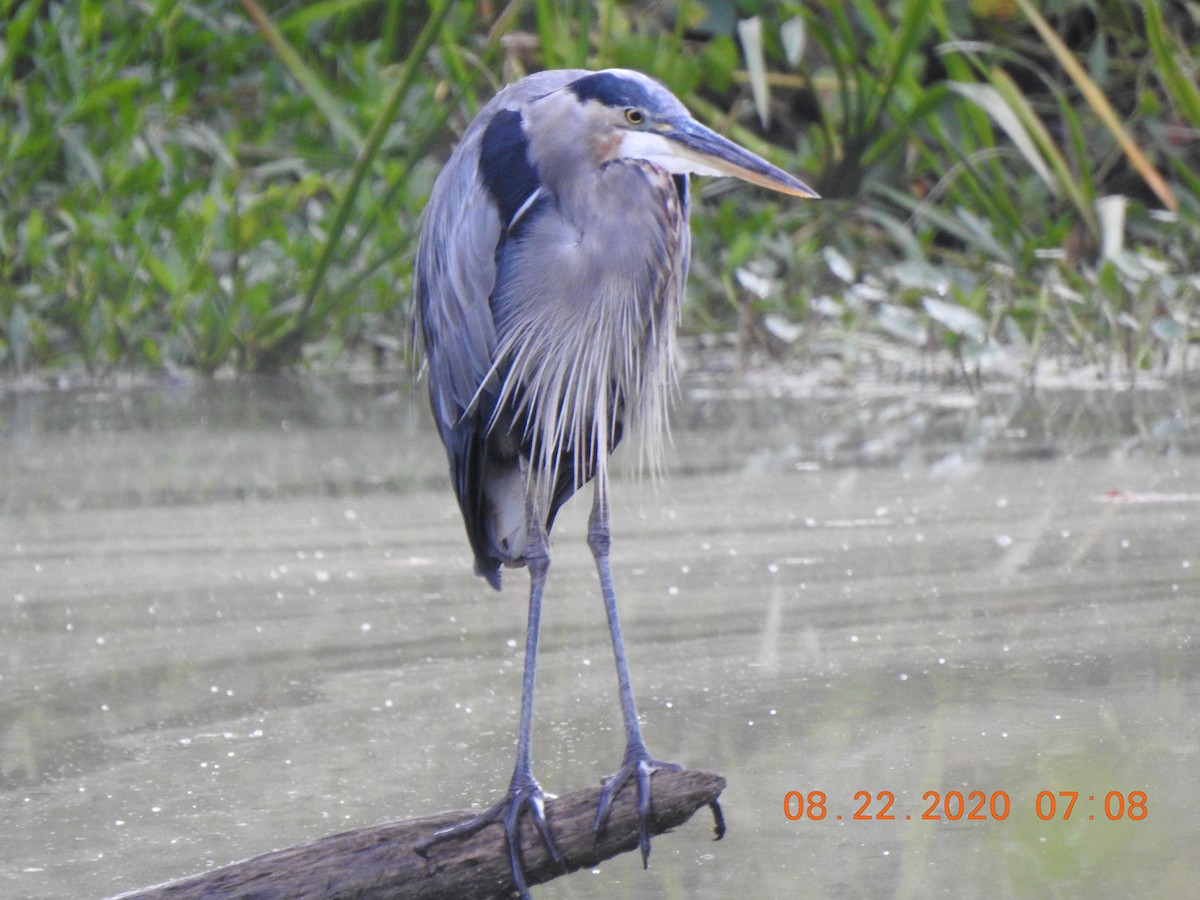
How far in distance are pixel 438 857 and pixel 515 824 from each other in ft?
0.35

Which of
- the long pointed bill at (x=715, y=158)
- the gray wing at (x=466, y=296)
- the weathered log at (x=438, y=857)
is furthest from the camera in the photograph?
the gray wing at (x=466, y=296)

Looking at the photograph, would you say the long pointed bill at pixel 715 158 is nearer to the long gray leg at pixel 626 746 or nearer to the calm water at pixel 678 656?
the long gray leg at pixel 626 746

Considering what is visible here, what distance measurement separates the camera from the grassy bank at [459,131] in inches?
220

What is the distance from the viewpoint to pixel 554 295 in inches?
84.7

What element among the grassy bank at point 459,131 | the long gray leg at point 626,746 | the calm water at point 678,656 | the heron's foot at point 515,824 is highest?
the grassy bank at point 459,131

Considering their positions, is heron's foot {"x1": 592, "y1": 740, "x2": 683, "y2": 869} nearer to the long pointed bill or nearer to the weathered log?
the weathered log

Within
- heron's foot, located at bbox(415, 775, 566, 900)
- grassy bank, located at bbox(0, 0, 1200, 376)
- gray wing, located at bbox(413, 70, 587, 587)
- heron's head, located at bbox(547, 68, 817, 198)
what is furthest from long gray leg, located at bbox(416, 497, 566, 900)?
grassy bank, located at bbox(0, 0, 1200, 376)

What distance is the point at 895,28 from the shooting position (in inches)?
292

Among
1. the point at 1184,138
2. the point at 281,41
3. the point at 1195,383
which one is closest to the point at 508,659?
the point at 1195,383

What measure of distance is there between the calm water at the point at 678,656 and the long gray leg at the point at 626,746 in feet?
0.20

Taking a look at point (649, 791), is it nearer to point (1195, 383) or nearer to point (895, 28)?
point (1195, 383)
